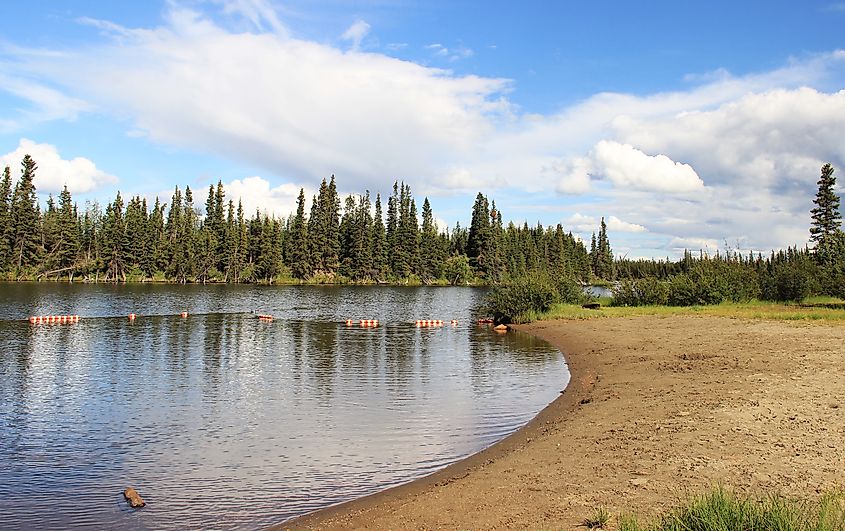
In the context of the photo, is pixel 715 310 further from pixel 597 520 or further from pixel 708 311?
pixel 597 520

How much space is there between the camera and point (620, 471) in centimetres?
1234

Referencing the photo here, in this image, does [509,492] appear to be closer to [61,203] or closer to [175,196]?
[61,203]

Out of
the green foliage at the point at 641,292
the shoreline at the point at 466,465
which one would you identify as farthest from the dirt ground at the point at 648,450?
the green foliage at the point at 641,292

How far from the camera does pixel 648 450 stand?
13.6 metres

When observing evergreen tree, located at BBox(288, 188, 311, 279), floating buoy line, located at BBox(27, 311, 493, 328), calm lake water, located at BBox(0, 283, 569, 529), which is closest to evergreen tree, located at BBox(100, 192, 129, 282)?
evergreen tree, located at BBox(288, 188, 311, 279)

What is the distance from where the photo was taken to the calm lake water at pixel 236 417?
44.1ft

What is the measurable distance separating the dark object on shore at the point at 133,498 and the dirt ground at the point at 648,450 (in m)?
3.58

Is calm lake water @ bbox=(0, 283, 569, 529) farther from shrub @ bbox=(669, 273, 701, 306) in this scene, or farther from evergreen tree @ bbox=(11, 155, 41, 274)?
evergreen tree @ bbox=(11, 155, 41, 274)

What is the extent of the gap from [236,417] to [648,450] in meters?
13.7

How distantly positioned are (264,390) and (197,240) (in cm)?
13636

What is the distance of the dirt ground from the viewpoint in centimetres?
1080

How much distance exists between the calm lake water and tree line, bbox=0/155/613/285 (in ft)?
311

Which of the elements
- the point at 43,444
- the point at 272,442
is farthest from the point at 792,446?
the point at 43,444

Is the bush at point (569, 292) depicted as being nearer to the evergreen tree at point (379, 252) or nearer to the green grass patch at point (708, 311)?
the green grass patch at point (708, 311)
